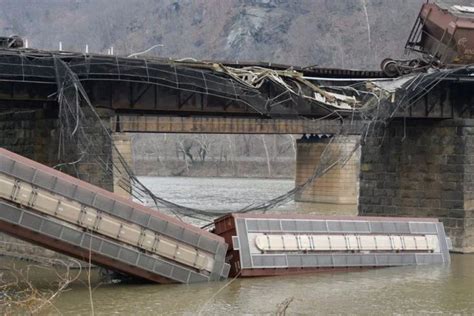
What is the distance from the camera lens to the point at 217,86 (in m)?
36.8

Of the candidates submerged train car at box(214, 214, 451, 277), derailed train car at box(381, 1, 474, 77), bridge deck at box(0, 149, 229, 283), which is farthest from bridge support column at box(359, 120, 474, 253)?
bridge deck at box(0, 149, 229, 283)

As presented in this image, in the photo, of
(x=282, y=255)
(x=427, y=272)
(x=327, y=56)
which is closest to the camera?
(x=282, y=255)

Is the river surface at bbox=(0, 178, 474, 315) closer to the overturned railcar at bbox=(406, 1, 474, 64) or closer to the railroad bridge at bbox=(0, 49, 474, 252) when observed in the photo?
the railroad bridge at bbox=(0, 49, 474, 252)

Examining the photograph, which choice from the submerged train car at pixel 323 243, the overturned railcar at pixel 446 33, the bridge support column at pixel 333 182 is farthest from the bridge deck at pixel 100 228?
the bridge support column at pixel 333 182

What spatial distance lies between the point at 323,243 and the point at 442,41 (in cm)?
1380

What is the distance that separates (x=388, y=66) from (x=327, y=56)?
144m

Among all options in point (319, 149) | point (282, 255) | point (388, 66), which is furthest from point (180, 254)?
point (319, 149)

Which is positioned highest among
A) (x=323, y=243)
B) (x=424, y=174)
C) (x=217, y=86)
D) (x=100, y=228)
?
→ (x=217, y=86)

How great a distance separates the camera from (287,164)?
15925 cm

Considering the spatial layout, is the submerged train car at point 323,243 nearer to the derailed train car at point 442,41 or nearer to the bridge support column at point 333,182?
the derailed train car at point 442,41

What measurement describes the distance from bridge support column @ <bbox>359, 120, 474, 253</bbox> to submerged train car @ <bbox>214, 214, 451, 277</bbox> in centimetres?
421

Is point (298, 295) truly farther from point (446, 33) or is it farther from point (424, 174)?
point (446, 33)

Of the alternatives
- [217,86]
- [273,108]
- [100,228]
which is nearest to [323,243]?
[273,108]

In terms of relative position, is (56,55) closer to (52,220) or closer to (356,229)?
(52,220)
